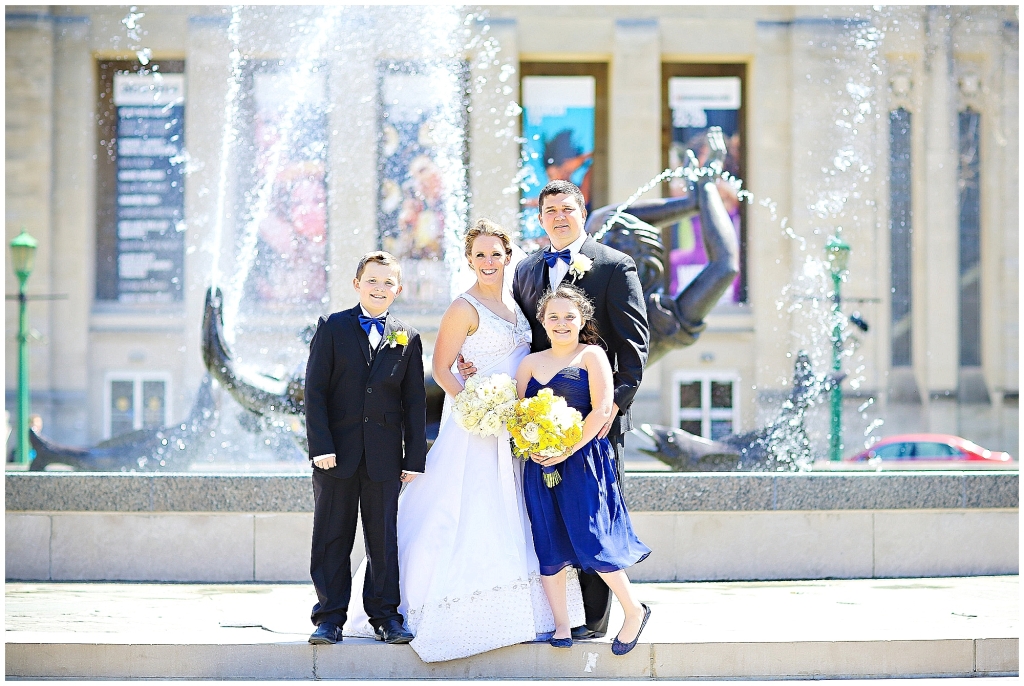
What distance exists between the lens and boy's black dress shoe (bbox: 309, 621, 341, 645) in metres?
4.83

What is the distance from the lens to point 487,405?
4.80 metres

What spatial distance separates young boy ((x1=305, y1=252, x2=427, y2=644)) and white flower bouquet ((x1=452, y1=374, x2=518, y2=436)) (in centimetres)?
27

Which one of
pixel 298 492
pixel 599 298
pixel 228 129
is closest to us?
pixel 599 298

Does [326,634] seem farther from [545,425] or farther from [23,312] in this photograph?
[23,312]

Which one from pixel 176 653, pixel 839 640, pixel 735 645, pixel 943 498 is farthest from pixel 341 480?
pixel 943 498

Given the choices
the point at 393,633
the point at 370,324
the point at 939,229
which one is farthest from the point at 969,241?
the point at 393,633

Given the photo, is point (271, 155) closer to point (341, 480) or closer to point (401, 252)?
point (401, 252)

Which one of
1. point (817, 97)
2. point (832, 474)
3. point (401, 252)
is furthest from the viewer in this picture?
point (817, 97)

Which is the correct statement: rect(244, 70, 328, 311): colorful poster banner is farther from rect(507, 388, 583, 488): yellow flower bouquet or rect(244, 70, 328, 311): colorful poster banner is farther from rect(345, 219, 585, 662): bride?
rect(507, 388, 583, 488): yellow flower bouquet

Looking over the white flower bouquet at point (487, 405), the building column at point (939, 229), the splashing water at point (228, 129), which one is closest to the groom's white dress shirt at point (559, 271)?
the white flower bouquet at point (487, 405)

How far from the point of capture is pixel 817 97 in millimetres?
17109

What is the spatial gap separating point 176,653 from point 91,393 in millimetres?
14152

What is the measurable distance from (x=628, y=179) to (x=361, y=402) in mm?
12876

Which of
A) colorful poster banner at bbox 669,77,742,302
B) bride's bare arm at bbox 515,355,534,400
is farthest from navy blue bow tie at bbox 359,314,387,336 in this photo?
colorful poster banner at bbox 669,77,742,302
